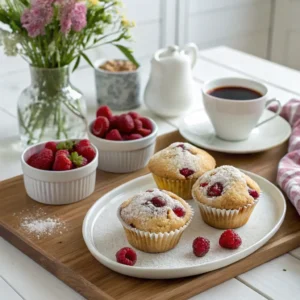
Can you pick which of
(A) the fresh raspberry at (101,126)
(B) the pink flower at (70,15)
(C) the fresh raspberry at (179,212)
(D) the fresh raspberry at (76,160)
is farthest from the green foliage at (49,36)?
(C) the fresh raspberry at (179,212)

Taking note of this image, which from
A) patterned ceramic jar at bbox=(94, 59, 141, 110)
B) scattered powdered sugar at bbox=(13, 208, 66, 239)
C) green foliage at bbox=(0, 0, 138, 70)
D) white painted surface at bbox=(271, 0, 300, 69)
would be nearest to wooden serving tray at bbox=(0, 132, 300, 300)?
scattered powdered sugar at bbox=(13, 208, 66, 239)

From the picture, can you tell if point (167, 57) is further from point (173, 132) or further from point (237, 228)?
point (237, 228)

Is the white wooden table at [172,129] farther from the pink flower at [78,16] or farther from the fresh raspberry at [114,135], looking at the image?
the pink flower at [78,16]

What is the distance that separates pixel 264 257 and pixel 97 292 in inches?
12.3

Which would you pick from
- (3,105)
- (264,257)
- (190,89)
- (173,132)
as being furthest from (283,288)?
(3,105)

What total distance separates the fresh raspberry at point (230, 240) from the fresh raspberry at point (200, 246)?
0.03m

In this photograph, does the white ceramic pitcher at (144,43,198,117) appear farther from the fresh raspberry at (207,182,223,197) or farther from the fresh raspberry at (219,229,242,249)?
the fresh raspberry at (219,229,242,249)

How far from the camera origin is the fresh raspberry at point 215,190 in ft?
4.06

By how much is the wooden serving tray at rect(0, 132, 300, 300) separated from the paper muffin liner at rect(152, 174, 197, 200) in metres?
0.12

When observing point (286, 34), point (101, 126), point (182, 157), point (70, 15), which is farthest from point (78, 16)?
point (286, 34)

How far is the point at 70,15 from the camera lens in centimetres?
140

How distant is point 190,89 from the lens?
178cm

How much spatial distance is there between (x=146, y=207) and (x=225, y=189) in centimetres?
16

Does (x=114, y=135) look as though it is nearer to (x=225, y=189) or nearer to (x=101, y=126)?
(x=101, y=126)
